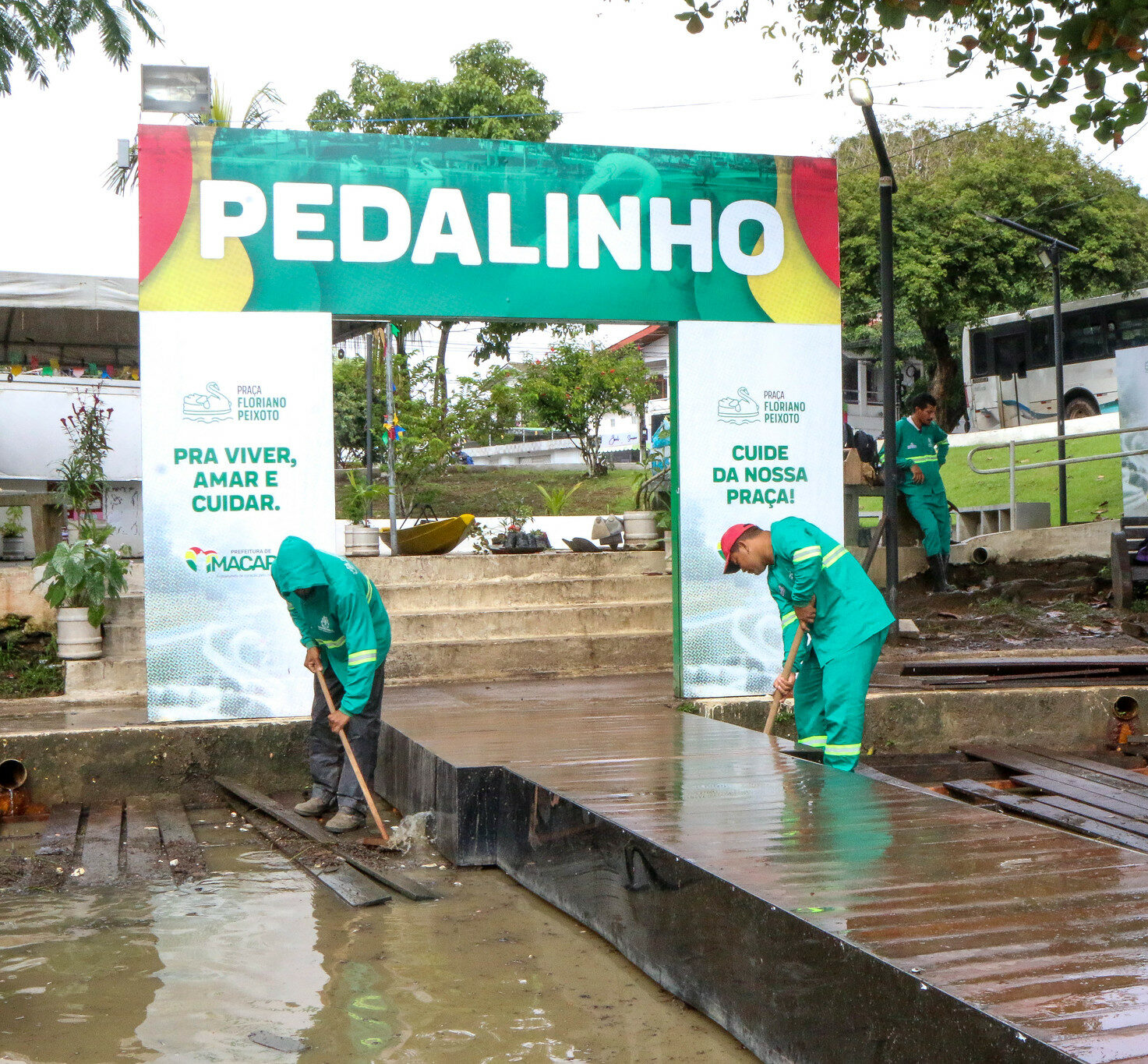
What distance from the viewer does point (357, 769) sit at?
6.58m

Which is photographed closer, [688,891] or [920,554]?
[688,891]

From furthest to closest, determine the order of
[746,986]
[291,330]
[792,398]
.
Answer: [792,398]
[291,330]
[746,986]

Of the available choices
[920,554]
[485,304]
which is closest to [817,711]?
[485,304]

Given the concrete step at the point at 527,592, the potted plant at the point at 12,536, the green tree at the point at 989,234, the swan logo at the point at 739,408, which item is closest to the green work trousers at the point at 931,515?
the concrete step at the point at 527,592

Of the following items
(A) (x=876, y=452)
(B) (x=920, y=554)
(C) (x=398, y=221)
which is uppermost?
(C) (x=398, y=221)

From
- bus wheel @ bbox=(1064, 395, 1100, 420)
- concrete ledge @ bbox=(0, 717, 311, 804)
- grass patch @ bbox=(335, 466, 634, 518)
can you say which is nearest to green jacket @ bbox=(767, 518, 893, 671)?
concrete ledge @ bbox=(0, 717, 311, 804)

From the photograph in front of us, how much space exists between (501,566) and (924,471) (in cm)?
459

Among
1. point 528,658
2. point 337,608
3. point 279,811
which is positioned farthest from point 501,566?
point 337,608

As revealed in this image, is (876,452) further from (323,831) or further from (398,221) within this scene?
(323,831)

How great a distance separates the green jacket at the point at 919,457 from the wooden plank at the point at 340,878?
806 centimetres

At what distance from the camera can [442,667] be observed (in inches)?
392

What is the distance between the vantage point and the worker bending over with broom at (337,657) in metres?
6.49

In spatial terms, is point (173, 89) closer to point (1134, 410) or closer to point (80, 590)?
point (80, 590)

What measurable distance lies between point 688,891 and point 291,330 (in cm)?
541
